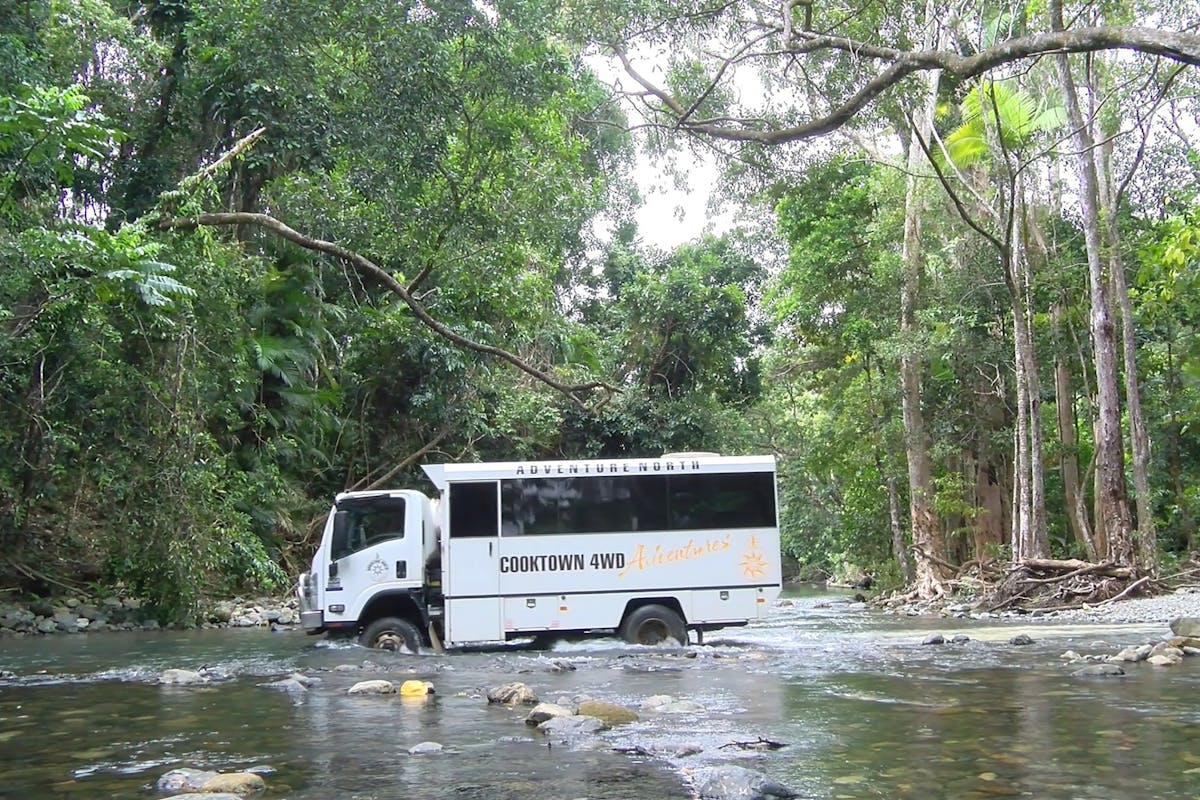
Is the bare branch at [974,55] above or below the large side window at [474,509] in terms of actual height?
above

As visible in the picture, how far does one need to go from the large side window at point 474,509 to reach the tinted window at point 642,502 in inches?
10.4

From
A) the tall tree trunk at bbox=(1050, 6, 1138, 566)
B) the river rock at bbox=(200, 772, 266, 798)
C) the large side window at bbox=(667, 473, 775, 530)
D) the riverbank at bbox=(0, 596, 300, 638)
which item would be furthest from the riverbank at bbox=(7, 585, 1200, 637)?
the river rock at bbox=(200, 772, 266, 798)

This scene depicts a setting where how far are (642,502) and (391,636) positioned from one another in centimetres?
351

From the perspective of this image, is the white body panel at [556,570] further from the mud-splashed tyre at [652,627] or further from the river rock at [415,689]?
the river rock at [415,689]

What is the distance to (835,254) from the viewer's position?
25.9 m

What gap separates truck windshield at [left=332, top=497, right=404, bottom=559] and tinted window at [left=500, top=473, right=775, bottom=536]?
145 cm

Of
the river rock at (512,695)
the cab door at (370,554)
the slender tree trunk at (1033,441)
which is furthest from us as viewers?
the slender tree trunk at (1033,441)

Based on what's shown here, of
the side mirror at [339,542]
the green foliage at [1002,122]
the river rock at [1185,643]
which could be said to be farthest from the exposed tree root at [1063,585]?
the side mirror at [339,542]

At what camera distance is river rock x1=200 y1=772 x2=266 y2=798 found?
516 cm

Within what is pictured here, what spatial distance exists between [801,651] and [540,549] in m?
3.53

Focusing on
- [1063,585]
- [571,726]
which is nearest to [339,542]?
[571,726]

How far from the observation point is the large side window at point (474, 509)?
13.0 meters

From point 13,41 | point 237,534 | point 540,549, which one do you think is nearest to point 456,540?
point 540,549

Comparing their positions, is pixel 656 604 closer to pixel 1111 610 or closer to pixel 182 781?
pixel 182 781
